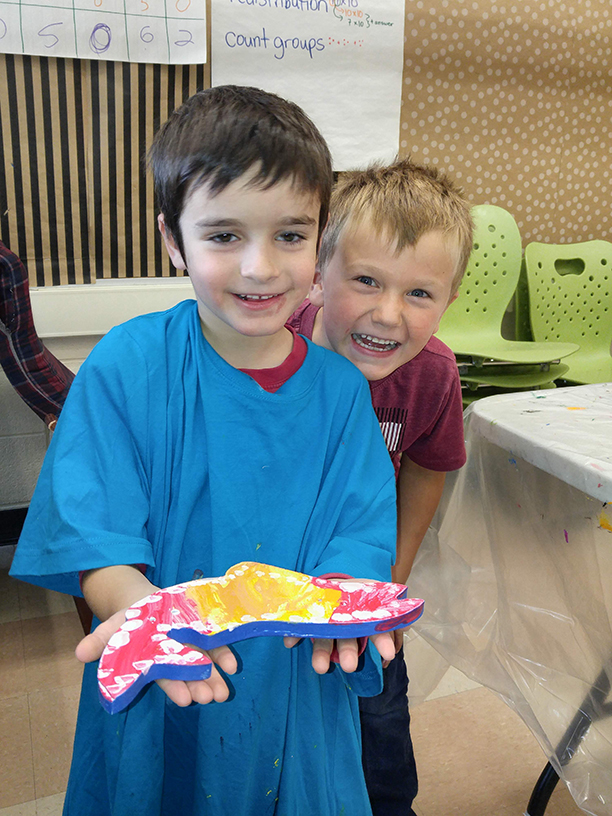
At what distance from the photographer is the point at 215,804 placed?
0.62 meters

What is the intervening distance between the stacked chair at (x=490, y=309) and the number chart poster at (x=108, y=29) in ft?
3.39

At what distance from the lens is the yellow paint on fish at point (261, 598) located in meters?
0.52

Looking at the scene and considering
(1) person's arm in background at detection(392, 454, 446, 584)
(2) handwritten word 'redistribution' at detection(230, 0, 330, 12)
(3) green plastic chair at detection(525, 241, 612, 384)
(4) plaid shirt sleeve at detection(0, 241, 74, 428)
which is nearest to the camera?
(1) person's arm in background at detection(392, 454, 446, 584)

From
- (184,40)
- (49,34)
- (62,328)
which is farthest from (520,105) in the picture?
(62,328)

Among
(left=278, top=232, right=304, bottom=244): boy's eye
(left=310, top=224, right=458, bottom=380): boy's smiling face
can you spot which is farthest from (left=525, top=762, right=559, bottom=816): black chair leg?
(left=278, top=232, right=304, bottom=244): boy's eye

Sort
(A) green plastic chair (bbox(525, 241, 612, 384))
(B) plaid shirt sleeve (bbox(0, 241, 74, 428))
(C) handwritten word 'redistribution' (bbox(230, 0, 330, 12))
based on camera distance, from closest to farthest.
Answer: (B) plaid shirt sleeve (bbox(0, 241, 74, 428)), (C) handwritten word 'redistribution' (bbox(230, 0, 330, 12)), (A) green plastic chair (bbox(525, 241, 612, 384))

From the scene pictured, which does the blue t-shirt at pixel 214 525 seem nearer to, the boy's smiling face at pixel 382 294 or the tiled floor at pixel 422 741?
the boy's smiling face at pixel 382 294

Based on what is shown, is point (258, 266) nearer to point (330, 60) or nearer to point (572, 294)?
point (330, 60)

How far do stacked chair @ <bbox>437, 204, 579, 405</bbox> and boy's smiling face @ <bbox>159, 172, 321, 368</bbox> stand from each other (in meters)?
1.51

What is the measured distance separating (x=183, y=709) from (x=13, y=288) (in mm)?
1023

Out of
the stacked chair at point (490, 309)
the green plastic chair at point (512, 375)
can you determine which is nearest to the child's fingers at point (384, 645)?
the green plastic chair at point (512, 375)

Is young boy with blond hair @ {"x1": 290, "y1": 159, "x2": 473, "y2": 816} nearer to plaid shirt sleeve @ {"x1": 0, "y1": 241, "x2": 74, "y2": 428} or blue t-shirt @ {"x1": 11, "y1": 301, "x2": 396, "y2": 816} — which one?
blue t-shirt @ {"x1": 11, "y1": 301, "x2": 396, "y2": 816}

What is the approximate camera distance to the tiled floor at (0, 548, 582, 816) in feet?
3.96

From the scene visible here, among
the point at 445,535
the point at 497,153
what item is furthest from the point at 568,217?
the point at 445,535
